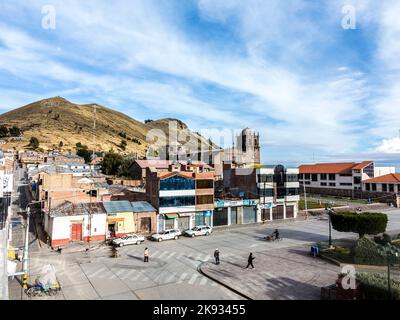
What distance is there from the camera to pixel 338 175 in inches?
3575

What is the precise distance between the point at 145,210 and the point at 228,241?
12410mm

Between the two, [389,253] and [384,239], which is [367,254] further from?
[389,253]

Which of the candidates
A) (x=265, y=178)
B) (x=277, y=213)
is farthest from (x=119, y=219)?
(x=277, y=213)

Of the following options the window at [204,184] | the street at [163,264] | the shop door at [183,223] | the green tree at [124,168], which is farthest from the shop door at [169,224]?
the green tree at [124,168]

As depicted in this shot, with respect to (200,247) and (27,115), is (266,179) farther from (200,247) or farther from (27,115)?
(27,115)

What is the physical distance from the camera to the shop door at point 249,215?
51869mm

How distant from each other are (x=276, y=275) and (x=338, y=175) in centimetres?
7419

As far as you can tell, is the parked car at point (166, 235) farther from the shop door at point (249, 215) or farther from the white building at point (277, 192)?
the white building at point (277, 192)

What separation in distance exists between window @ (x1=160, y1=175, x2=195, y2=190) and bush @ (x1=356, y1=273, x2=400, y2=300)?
28.2m

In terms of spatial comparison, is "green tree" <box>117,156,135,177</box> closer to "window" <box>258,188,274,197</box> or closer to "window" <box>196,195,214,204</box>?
"window" <box>258,188,274,197</box>

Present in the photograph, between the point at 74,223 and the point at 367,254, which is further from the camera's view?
the point at 74,223

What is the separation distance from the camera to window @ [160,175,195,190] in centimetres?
4361

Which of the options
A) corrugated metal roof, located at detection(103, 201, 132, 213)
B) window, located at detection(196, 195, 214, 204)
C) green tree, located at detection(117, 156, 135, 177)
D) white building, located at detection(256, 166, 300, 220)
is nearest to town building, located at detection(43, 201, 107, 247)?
corrugated metal roof, located at detection(103, 201, 132, 213)

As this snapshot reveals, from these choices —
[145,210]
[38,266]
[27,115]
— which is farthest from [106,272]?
[27,115]
